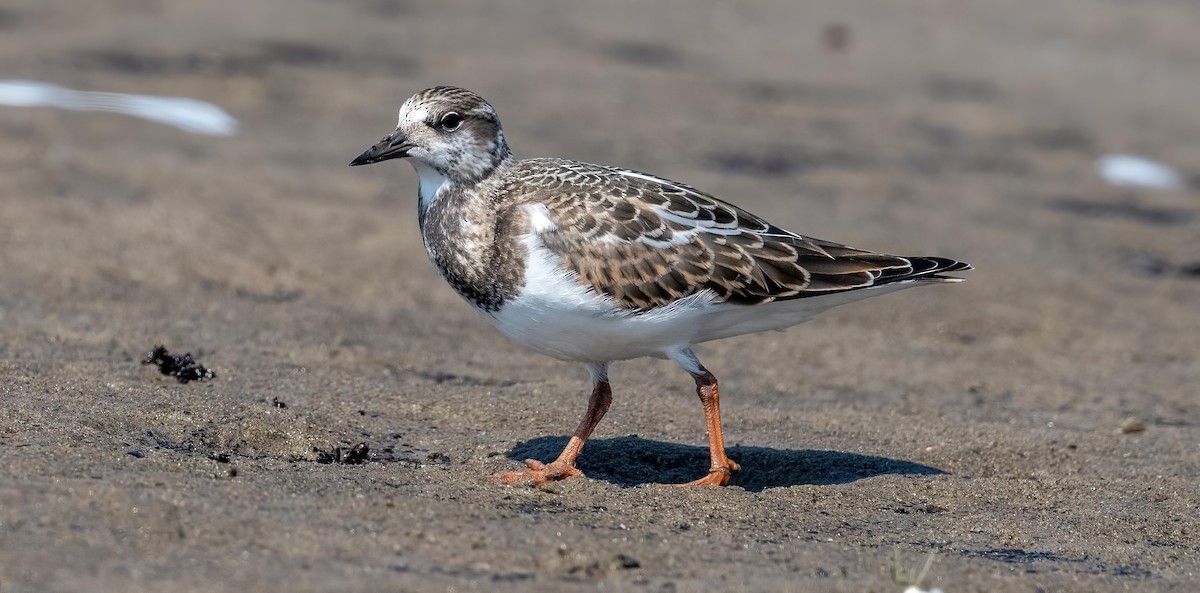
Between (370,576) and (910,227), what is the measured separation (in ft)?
28.0

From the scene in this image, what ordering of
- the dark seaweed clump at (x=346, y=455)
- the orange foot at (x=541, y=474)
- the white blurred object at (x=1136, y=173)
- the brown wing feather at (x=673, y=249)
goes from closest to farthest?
1. the orange foot at (x=541, y=474)
2. the brown wing feather at (x=673, y=249)
3. the dark seaweed clump at (x=346, y=455)
4. the white blurred object at (x=1136, y=173)

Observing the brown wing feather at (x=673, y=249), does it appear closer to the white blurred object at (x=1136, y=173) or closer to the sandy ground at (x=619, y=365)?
the sandy ground at (x=619, y=365)

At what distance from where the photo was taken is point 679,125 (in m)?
14.8

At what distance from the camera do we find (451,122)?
279 inches

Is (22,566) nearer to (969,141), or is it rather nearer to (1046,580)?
(1046,580)

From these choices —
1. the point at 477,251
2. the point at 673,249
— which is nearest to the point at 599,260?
the point at 673,249

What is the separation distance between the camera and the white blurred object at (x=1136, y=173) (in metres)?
14.6

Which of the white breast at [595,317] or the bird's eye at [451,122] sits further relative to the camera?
the bird's eye at [451,122]

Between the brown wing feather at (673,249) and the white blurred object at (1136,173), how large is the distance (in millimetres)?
8299

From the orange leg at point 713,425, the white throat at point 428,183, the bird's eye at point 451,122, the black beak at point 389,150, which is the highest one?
the bird's eye at point 451,122

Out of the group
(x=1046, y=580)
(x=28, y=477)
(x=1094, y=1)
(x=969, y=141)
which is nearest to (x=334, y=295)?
(x=28, y=477)

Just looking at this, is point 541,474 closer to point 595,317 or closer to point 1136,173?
point 595,317

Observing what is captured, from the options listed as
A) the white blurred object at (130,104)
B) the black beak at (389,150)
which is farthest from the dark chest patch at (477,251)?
the white blurred object at (130,104)

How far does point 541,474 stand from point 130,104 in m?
8.39
